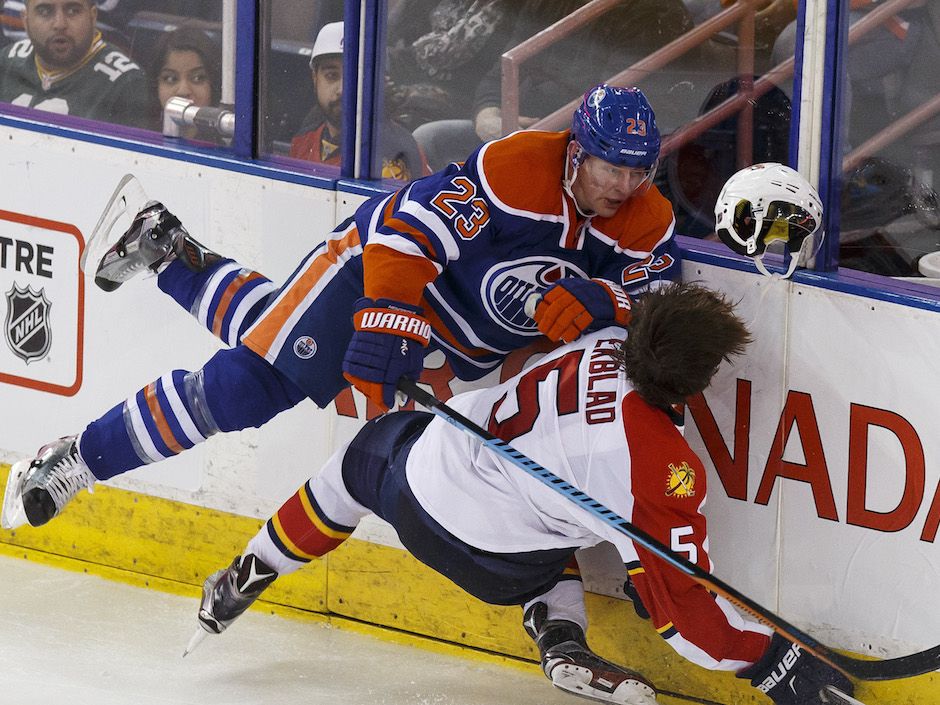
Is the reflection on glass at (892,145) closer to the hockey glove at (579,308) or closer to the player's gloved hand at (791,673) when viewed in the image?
the hockey glove at (579,308)

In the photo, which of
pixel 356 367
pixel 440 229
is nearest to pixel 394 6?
pixel 440 229

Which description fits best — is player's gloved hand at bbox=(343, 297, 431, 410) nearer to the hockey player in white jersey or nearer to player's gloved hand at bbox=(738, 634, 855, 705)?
the hockey player in white jersey

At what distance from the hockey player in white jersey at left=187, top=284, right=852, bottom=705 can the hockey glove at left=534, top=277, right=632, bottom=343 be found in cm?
3

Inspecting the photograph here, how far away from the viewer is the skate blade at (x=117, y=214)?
3619 mm

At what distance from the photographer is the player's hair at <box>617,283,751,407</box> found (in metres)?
2.72

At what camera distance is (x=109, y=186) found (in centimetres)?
366

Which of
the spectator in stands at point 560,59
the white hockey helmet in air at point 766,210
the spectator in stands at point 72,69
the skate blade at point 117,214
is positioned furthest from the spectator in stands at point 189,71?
the white hockey helmet in air at point 766,210

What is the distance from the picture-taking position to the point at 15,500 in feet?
11.2

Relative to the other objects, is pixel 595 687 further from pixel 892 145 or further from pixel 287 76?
pixel 287 76

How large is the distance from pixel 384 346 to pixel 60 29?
133cm

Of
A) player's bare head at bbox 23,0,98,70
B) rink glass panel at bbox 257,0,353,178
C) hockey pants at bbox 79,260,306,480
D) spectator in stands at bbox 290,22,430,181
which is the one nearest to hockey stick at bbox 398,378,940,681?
hockey pants at bbox 79,260,306,480

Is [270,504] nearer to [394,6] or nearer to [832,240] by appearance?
[394,6]

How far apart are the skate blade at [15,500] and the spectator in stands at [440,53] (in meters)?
1.09

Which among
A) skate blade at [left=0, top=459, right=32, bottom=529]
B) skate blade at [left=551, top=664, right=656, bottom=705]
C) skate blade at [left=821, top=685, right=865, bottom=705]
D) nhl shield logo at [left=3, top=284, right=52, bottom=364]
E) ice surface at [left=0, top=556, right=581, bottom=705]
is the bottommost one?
ice surface at [left=0, top=556, right=581, bottom=705]
